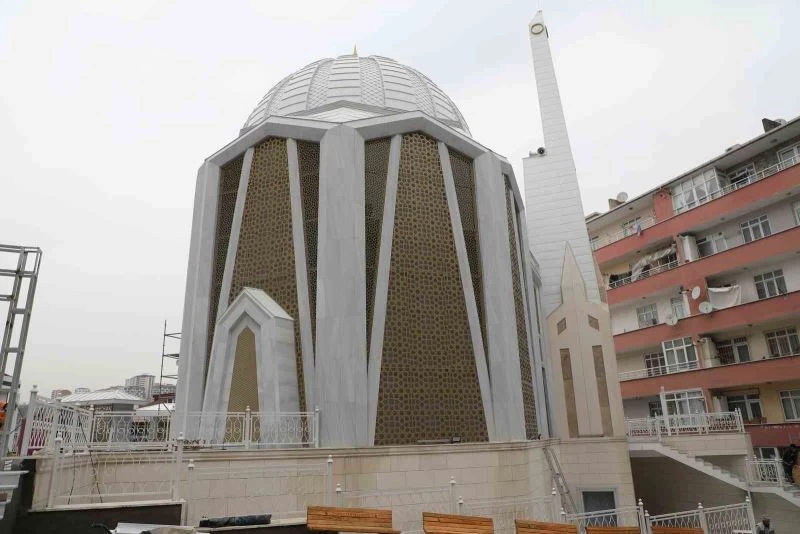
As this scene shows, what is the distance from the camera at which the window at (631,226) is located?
2839 cm

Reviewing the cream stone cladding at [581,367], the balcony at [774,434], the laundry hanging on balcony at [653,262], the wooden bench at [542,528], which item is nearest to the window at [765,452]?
the balcony at [774,434]

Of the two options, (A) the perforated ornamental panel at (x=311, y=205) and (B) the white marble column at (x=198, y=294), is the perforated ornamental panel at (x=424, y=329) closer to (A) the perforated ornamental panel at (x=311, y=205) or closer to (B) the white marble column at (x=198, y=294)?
(A) the perforated ornamental panel at (x=311, y=205)

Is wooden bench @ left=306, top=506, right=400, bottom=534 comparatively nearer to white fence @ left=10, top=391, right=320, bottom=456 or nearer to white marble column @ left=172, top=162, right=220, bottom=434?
white fence @ left=10, top=391, right=320, bottom=456

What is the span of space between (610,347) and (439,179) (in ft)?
28.4

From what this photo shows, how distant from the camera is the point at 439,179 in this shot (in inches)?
630

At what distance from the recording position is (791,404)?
20516mm

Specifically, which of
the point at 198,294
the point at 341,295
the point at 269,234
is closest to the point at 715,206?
the point at 341,295

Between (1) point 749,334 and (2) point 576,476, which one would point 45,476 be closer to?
(2) point 576,476

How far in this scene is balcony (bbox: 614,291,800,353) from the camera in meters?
20.7

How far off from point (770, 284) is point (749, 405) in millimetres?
5121

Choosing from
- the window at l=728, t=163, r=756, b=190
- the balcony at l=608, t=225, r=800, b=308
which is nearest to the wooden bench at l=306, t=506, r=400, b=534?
the balcony at l=608, t=225, r=800, b=308

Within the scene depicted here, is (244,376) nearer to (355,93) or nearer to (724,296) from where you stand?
(355,93)

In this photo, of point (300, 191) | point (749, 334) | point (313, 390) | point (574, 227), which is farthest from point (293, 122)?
point (749, 334)

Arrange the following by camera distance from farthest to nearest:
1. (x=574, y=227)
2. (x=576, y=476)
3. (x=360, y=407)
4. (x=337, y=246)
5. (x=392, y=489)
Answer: (x=574, y=227)
(x=576, y=476)
(x=337, y=246)
(x=360, y=407)
(x=392, y=489)
